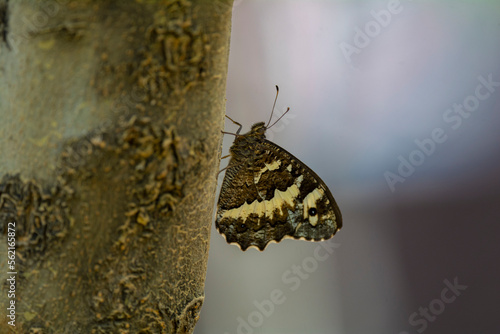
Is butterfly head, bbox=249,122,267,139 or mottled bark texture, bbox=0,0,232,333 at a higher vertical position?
butterfly head, bbox=249,122,267,139

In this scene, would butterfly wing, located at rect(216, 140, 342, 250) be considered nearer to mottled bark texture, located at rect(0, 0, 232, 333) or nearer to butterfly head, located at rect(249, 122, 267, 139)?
butterfly head, located at rect(249, 122, 267, 139)

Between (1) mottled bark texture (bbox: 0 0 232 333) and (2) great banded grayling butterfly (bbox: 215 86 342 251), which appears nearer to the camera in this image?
(1) mottled bark texture (bbox: 0 0 232 333)

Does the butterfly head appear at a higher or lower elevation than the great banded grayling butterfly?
higher

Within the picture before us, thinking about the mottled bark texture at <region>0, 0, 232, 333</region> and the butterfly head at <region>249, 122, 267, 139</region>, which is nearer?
the mottled bark texture at <region>0, 0, 232, 333</region>

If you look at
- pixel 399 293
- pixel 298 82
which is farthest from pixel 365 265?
pixel 298 82

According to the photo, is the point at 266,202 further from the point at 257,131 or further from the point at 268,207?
the point at 257,131

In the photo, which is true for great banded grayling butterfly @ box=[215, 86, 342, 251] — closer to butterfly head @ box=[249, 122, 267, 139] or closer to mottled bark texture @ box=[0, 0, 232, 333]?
butterfly head @ box=[249, 122, 267, 139]

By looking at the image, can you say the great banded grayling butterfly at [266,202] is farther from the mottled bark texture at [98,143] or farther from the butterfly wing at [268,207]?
the mottled bark texture at [98,143]

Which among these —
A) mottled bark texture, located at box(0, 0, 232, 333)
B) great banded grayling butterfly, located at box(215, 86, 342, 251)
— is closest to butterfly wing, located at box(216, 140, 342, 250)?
great banded grayling butterfly, located at box(215, 86, 342, 251)
